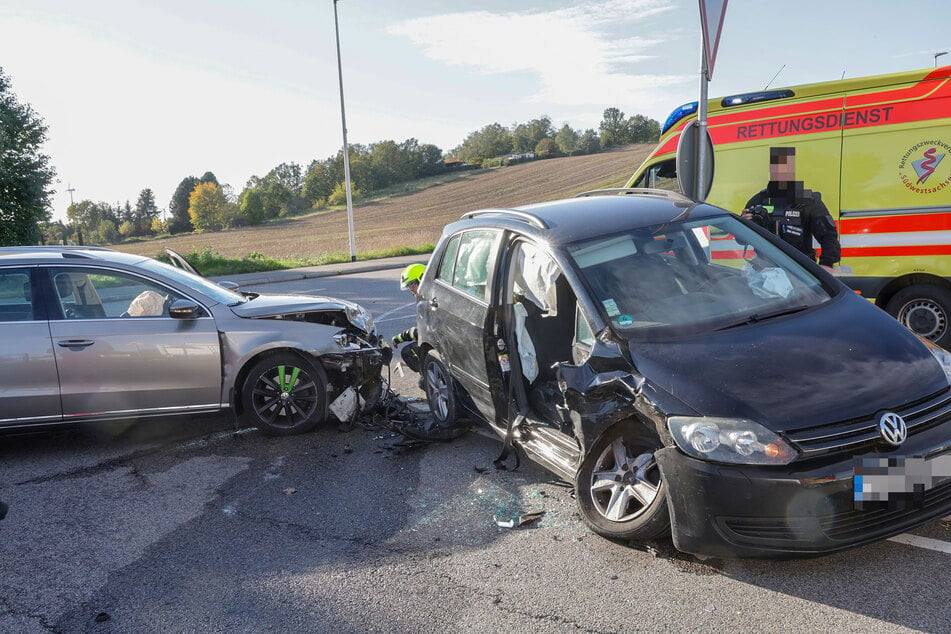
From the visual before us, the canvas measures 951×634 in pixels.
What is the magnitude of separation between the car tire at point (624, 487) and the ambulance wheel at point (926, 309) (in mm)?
4518

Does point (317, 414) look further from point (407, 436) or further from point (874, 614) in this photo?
point (874, 614)

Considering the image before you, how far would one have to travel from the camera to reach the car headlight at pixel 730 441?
295 centimetres

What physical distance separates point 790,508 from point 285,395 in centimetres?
381

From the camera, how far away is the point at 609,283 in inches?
158

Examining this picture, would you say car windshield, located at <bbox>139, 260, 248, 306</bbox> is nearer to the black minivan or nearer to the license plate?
the black minivan

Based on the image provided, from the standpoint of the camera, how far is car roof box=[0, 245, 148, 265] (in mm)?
5645

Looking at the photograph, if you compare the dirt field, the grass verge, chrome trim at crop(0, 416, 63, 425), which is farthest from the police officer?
the dirt field

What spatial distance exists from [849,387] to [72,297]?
526 cm

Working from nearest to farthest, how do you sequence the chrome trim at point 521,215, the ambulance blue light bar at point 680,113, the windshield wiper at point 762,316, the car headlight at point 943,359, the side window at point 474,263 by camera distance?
the car headlight at point 943,359 < the windshield wiper at point 762,316 < the chrome trim at point 521,215 < the side window at point 474,263 < the ambulance blue light bar at point 680,113

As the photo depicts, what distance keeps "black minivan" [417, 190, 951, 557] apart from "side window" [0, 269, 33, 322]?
3.11 metres

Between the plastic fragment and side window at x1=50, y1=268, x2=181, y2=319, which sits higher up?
side window at x1=50, y1=268, x2=181, y2=319

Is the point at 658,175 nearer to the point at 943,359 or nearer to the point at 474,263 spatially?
the point at 474,263

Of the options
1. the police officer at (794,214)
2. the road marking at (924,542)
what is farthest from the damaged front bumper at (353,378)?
the road marking at (924,542)

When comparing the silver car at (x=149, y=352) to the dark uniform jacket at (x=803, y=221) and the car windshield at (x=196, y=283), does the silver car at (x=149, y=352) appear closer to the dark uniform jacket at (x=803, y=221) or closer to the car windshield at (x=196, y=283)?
the car windshield at (x=196, y=283)
